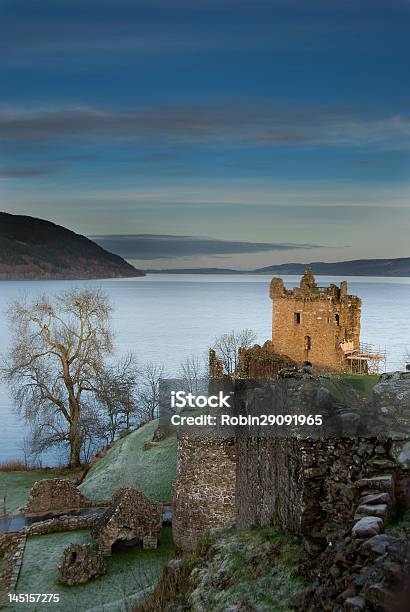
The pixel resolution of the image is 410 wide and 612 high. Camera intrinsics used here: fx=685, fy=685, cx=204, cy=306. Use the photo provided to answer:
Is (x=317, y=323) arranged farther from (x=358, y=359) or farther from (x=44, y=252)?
(x=44, y=252)

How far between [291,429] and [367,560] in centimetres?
327

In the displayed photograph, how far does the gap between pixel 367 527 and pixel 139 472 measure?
22.3m

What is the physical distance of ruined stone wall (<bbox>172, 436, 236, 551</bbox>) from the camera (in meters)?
18.9

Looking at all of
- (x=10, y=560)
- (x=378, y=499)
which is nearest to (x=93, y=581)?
(x=10, y=560)

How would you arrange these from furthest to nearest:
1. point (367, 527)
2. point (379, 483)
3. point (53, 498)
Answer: point (53, 498), point (379, 483), point (367, 527)

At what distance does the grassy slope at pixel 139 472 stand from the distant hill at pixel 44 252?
131 metres

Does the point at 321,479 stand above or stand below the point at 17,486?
above

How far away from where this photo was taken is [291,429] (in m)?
9.60

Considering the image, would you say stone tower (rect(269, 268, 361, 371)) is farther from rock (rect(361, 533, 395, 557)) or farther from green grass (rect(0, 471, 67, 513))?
rock (rect(361, 533, 395, 557))

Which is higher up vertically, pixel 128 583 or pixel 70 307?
pixel 70 307

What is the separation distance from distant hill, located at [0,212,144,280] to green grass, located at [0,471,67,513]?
12495 cm

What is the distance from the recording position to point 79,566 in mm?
19016

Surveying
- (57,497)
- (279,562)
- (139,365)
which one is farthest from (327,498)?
(139,365)

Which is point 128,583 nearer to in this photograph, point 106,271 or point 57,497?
point 57,497
